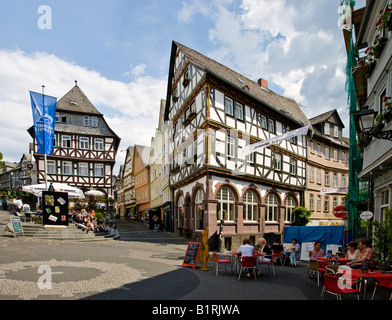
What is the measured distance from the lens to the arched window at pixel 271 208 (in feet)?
76.0

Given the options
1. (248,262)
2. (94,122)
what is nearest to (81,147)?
(94,122)

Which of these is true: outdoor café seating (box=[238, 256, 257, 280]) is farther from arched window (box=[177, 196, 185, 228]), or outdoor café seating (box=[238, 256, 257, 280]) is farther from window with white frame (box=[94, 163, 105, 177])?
window with white frame (box=[94, 163, 105, 177])

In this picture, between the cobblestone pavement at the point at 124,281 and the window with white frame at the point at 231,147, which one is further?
the window with white frame at the point at 231,147

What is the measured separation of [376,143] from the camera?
408 inches

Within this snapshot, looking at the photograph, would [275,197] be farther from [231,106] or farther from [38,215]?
[38,215]

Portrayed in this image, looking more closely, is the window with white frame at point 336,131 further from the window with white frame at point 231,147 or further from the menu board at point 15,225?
the menu board at point 15,225

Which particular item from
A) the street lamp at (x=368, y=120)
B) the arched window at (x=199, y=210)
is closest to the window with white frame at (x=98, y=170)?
the arched window at (x=199, y=210)

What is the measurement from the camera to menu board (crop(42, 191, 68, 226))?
1698cm

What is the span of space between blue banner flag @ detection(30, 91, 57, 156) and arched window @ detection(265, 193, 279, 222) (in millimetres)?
15628

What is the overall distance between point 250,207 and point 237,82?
9.59 m

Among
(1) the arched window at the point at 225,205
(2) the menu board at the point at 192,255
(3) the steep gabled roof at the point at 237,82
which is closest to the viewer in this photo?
(2) the menu board at the point at 192,255

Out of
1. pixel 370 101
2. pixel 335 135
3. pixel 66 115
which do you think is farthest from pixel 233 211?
pixel 66 115

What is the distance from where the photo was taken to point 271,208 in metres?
23.7

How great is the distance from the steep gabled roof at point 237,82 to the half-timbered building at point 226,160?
0.12 m
